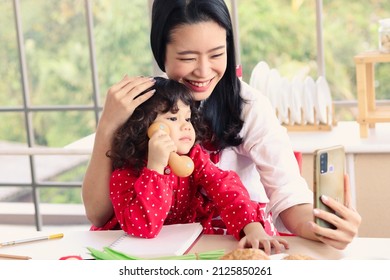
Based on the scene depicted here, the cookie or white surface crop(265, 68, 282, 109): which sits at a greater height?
white surface crop(265, 68, 282, 109)

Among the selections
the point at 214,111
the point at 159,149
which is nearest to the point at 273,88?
the point at 214,111

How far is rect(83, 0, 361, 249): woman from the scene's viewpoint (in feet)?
5.60

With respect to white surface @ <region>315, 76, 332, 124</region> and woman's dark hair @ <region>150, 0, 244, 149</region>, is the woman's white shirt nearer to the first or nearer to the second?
woman's dark hair @ <region>150, 0, 244, 149</region>

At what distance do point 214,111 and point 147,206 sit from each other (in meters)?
0.33

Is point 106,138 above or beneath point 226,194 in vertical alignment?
above

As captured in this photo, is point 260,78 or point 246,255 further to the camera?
point 260,78

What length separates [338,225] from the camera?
1528 millimetres

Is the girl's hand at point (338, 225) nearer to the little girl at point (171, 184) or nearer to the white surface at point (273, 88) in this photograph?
the little girl at point (171, 184)

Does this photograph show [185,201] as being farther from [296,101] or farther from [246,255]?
[296,101]

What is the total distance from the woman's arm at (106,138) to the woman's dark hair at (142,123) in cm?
1

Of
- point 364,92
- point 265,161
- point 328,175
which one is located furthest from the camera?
point 364,92

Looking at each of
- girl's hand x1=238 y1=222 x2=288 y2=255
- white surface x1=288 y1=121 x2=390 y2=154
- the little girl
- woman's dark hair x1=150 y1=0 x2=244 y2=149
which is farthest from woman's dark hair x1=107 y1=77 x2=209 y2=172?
white surface x1=288 y1=121 x2=390 y2=154

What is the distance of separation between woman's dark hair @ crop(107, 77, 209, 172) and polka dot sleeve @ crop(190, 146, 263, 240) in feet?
0.36

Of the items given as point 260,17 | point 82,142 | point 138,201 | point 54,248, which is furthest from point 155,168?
point 260,17
